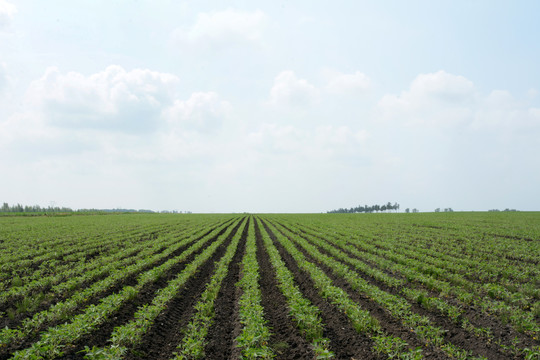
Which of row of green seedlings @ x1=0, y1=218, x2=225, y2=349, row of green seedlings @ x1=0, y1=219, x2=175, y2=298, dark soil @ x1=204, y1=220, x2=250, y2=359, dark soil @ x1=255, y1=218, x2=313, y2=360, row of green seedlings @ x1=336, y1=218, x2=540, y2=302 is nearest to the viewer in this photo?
dark soil @ x1=255, y1=218, x2=313, y2=360

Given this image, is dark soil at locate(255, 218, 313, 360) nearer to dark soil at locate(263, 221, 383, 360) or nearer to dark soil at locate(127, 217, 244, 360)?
dark soil at locate(263, 221, 383, 360)

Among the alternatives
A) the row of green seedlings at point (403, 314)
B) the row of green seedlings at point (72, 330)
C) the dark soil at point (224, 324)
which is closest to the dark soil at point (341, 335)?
the row of green seedlings at point (403, 314)

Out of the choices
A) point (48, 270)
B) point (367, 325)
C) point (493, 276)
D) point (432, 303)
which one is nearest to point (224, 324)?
point (367, 325)

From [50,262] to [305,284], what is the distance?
1569 centimetres

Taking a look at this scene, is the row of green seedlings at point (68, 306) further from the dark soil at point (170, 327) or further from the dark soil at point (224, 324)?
the dark soil at point (224, 324)

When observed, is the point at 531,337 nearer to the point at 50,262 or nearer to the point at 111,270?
the point at 111,270

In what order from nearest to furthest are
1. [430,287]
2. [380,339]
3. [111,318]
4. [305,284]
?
[380,339]
[111,318]
[430,287]
[305,284]

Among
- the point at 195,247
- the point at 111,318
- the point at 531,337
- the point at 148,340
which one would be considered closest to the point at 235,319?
the point at 148,340

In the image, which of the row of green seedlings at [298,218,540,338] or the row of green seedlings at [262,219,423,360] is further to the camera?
the row of green seedlings at [298,218,540,338]

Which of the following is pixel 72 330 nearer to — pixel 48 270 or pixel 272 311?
pixel 272 311

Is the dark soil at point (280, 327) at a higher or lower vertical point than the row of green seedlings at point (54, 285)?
lower

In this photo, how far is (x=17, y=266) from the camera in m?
15.0

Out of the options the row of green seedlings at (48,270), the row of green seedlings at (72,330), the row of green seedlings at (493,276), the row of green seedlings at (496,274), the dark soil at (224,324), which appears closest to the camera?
the row of green seedlings at (72,330)

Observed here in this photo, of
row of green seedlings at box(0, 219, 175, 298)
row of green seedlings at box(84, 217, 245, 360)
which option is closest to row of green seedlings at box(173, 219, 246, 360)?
row of green seedlings at box(84, 217, 245, 360)
